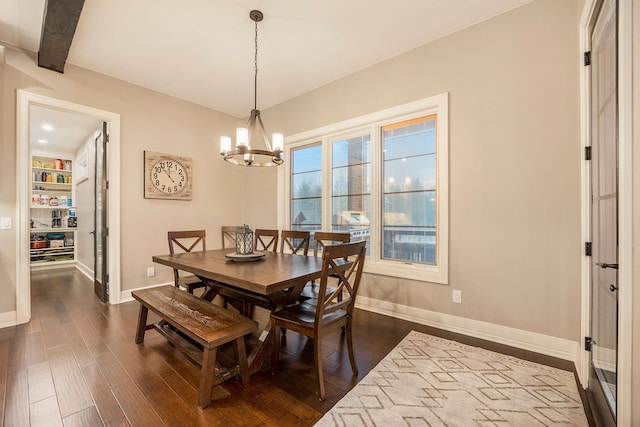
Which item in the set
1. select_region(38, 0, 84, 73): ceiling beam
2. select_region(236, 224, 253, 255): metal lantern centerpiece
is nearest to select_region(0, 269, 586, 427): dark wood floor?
select_region(236, 224, 253, 255): metal lantern centerpiece

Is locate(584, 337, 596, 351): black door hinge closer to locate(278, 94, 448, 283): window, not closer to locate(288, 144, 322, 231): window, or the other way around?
locate(278, 94, 448, 283): window

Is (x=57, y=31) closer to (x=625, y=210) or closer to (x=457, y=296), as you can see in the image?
(x=625, y=210)

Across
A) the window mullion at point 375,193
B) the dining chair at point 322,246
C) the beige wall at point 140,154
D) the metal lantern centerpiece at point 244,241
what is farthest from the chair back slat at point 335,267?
the beige wall at point 140,154

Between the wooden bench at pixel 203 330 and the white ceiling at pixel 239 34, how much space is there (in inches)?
102

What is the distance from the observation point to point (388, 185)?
10.7 ft

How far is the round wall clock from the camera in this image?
152 inches

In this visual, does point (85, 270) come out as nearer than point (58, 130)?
No

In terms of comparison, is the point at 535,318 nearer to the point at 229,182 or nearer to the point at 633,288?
the point at 633,288

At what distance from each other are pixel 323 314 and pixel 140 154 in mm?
3606

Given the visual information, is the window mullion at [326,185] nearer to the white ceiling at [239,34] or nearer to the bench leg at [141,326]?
the white ceiling at [239,34]

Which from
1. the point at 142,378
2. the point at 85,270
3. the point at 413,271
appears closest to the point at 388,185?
the point at 413,271

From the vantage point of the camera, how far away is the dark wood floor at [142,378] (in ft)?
5.08

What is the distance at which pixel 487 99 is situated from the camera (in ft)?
8.32

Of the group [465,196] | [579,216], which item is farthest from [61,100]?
[579,216]
